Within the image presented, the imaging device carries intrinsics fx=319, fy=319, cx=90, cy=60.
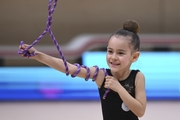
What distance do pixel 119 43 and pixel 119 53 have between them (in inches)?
1.4

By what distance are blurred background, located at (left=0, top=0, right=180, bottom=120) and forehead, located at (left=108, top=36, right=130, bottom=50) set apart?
4.58ft

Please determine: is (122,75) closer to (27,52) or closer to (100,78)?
(100,78)

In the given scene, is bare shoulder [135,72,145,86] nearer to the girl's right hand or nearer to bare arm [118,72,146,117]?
bare arm [118,72,146,117]

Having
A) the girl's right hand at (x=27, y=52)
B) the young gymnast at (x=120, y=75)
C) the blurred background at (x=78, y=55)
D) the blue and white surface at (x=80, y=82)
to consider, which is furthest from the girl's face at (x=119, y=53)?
the blue and white surface at (x=80, y=82)

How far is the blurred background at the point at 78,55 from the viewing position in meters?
2.74

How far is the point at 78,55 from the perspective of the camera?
2943 mm

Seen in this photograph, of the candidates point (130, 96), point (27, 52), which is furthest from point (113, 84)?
point (27, 52)

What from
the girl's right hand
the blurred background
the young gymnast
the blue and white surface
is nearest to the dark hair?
the young gymnast

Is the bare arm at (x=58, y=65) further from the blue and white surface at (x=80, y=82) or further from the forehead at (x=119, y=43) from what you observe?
the blue and white surface at (x=80, y=82)

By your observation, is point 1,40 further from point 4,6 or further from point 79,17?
point 79,17

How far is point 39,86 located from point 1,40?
0.76 metres

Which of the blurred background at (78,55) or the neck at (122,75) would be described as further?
the blurred background at (78,55)

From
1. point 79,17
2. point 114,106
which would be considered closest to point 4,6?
point 79,17

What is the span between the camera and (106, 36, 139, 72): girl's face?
114 centimetres
